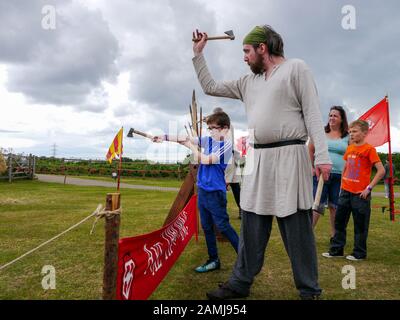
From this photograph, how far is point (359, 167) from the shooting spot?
430 cm

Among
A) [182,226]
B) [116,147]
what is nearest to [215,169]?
[182,226]

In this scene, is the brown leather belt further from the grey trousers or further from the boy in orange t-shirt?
the boy in orange t-shirt

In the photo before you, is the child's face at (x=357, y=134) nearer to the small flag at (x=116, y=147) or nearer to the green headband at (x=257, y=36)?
the green headband at (x=257, y=36)

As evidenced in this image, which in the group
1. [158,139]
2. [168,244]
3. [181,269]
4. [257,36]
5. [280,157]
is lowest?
[181,269]

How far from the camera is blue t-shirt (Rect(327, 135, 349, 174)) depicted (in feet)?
15.5

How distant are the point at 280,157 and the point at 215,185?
116 cm

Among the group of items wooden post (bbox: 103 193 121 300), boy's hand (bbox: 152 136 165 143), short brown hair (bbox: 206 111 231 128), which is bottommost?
wooden post (bbox: 103 193 121 300)

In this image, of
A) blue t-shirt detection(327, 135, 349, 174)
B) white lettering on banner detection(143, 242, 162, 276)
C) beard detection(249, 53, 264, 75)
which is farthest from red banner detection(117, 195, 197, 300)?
blue t-shirt detection(327, 135, 349, 174)

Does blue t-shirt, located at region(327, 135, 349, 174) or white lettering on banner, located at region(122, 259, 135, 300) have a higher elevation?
blue t-shirt, located at region(327, 135, 349, 174)

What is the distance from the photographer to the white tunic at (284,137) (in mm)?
2498

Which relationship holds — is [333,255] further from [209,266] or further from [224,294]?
[224,294]

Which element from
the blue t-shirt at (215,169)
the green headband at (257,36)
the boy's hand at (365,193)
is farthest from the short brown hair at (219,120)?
the boy's hand at (365,193)

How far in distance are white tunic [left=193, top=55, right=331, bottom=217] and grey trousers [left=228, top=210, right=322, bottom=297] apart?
0.38ft
